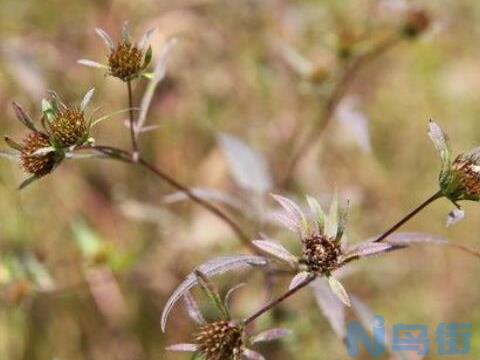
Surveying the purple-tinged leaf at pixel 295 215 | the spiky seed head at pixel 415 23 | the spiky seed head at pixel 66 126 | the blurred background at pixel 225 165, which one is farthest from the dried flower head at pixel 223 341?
the spiky seed head at pixel 415 23

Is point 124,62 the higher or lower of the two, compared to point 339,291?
higher

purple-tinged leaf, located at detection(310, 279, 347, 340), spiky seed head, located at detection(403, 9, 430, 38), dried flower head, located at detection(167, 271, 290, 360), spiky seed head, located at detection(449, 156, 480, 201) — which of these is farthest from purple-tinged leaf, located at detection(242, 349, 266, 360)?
spiky seed head, located at detection(403, 9, 430, 38)

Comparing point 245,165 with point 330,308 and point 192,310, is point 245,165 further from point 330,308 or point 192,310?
point 192,310

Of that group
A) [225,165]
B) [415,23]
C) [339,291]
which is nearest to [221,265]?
[339,291]

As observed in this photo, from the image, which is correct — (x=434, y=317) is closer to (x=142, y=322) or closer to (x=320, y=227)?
(x=142, y=322)

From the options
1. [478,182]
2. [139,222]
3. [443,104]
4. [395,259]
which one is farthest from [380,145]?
[478,182]

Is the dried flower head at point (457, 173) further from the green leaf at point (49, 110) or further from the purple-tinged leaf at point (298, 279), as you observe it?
the green leaf at point (49, 110)

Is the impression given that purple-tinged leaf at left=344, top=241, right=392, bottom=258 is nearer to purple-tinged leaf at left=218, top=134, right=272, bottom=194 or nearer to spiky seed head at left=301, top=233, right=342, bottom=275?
spiky seed head at left=301, top=233, right=342, bottom=275
